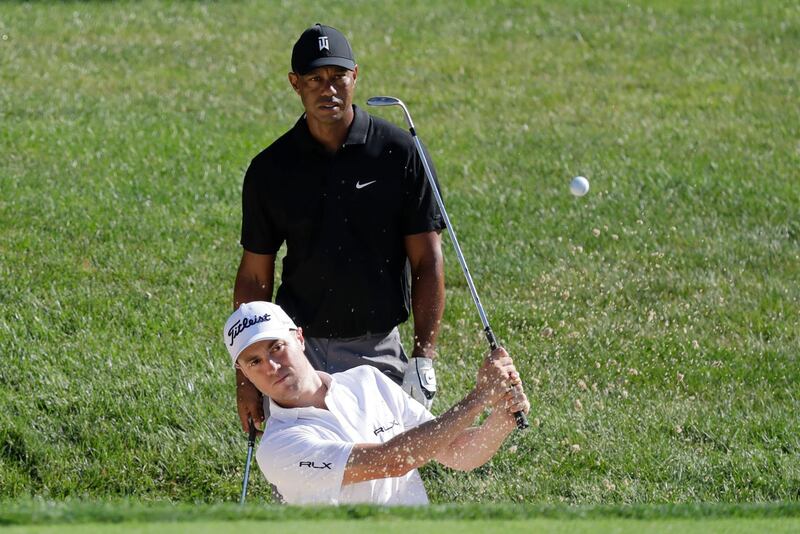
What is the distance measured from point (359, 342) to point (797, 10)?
11.8 metres

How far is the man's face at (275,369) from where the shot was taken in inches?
192

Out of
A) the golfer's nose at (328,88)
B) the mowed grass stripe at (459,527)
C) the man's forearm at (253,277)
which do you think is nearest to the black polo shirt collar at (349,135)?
the golfer's nose at (328,88)

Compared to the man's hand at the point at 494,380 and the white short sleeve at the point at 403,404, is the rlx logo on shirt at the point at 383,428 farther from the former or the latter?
the man's hand at the point at 494,380

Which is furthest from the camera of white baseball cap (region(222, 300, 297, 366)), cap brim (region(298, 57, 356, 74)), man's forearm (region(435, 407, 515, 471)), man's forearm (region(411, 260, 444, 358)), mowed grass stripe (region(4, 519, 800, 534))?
man's forearm (region(411, 260, 444, 358))

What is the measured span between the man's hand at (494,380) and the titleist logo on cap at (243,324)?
81 centimetres

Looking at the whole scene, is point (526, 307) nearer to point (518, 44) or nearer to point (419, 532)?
point (419, 532)

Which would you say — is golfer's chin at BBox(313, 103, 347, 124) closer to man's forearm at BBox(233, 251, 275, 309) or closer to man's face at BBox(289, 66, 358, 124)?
man's face at BBox(289, 66, 358, 124)

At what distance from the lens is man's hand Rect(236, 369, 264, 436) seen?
556 centimetres

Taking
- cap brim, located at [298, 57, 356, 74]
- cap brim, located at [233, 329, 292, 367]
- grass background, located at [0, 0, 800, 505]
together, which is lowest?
grass background, located at [0, 0, 800, 505]

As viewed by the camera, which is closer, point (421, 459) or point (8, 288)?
point (421, 459)

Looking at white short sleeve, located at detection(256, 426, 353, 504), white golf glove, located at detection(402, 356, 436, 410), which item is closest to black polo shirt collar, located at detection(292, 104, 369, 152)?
white golf glove, located at detection(402, 356, 436, 410)

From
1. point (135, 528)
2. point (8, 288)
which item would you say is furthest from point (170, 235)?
point (135, 528)

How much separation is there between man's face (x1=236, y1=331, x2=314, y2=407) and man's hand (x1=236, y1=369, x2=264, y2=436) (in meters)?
0.64

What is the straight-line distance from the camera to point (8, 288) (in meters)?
8.72
